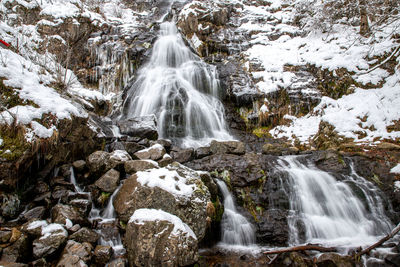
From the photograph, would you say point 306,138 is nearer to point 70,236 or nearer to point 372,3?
point 372,3

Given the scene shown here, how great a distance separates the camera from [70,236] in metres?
3.41

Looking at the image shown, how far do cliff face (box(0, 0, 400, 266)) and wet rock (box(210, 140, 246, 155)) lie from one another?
0.14 ft

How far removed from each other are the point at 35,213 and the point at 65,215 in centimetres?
59

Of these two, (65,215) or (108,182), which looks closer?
A: (65,215)

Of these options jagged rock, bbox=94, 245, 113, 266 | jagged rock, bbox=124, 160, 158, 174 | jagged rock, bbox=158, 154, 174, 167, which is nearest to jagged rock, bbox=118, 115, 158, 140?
jagged rock, bbox=158, 154, 174, 167

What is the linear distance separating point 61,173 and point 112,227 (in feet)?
6.43

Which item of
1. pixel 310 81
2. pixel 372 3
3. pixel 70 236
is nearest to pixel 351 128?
pixel 310 81

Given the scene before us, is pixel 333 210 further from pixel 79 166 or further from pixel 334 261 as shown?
pixel 79 166

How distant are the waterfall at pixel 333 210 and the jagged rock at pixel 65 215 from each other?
435 cm

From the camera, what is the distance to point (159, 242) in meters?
2.92

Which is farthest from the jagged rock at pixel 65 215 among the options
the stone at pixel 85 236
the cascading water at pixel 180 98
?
the cascading water at pixel 180 98

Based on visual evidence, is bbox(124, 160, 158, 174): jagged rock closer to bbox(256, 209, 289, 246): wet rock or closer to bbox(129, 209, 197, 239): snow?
bbox(129, 209, 197, 239): snow

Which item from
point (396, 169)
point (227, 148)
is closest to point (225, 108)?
point (227, 148)

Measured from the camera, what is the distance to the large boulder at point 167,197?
371cm
